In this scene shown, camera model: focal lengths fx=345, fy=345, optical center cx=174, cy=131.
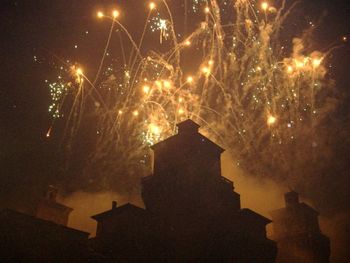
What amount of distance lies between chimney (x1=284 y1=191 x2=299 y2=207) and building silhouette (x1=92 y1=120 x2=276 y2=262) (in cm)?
807

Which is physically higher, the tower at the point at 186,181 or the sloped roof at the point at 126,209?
the tower at the point at 186,181

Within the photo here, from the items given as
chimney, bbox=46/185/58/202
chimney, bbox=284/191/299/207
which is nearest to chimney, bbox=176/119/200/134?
chimney, bbox=284/191/299/207

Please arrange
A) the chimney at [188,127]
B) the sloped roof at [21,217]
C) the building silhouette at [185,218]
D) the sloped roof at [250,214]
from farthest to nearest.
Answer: the sloped roof at [250,214], the chimney at [188,127], the building silhouette at [185,218], the sloped roof at [21,217]

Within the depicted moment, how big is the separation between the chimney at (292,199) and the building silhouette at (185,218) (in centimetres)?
807

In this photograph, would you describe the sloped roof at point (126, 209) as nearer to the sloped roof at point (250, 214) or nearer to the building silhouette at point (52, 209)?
the sloped roof at point (250, 214)

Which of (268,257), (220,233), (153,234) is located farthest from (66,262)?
(268,257)

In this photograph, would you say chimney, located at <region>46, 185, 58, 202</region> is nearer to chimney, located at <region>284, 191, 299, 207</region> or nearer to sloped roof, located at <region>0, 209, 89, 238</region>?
sloped roof, located at <region>0, 209, 89, 238</region>

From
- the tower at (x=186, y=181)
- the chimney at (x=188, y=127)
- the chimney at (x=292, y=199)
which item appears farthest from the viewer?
the chimney at (x=292, y=199)

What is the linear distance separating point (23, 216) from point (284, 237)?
2148 cm

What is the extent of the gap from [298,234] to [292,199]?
295 cm

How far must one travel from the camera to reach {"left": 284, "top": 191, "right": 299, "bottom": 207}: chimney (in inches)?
1187

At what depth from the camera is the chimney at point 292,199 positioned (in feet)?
98.9

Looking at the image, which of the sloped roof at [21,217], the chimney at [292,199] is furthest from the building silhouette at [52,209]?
the chimney at [292,199]

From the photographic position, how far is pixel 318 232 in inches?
1168
